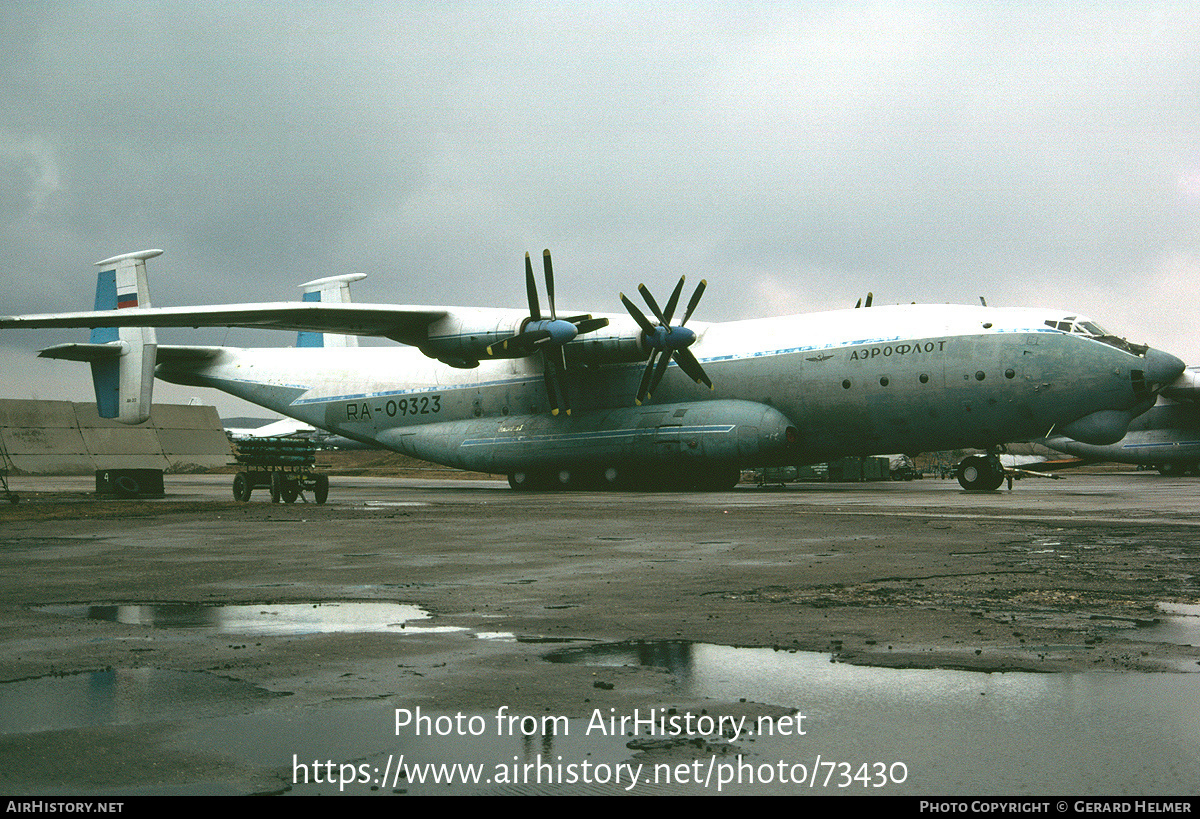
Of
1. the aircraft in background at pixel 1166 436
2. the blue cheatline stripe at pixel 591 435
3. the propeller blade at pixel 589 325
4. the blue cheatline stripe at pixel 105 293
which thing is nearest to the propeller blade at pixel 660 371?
the blue cheatline stripe at pixel 591 435

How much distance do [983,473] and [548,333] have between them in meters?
13.4

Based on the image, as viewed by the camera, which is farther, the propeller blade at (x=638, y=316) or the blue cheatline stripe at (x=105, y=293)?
the blue cheatline stripe at (x=105, y=293)

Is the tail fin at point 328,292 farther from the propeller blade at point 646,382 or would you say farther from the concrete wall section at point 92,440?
the propeller blade at point 646,382

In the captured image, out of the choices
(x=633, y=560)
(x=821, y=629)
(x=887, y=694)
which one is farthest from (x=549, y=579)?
(x=887, y=694)

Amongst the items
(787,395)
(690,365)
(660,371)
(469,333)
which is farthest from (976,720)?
(469,333)

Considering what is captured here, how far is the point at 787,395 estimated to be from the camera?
28781 mm

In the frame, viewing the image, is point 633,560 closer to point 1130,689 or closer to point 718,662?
point 718,662

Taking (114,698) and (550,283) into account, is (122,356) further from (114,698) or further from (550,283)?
(114,698)

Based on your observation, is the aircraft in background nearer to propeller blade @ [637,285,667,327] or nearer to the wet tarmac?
propeller blade @ [637,285,667,327]

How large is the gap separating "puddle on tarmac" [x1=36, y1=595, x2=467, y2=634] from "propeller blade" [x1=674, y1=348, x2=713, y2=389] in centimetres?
2200

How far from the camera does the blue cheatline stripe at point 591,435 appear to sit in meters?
29.6

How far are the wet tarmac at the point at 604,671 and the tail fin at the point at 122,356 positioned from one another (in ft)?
75.7

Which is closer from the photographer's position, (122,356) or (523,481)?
(122,356)

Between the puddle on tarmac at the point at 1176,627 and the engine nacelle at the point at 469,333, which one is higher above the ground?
the engine nacelle at the point at 469,333
